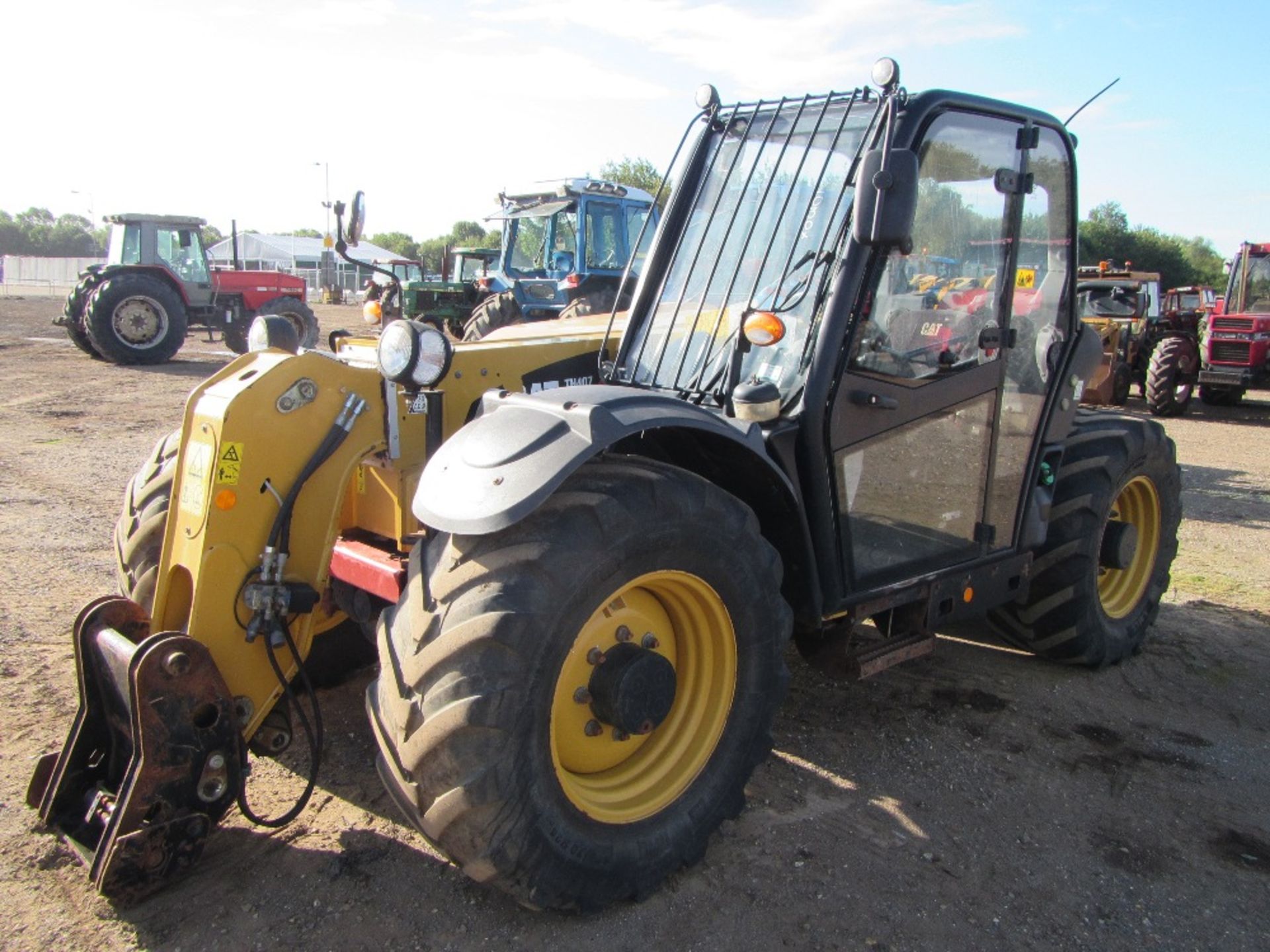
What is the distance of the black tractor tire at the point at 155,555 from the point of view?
340 centimetres

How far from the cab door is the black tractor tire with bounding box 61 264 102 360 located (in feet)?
54.8

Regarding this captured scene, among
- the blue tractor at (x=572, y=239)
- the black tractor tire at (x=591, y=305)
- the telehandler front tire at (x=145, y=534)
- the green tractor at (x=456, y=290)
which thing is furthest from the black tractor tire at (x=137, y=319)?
the telehandler front tire at (x=145, y=534)

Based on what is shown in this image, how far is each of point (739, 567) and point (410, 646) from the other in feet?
3.23

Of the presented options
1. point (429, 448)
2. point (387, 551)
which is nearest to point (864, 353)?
point (429, 448)

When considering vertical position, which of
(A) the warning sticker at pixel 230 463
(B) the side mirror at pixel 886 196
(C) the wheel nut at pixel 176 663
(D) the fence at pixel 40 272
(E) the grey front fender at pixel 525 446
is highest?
(B) the side mirror at pixel 886 196

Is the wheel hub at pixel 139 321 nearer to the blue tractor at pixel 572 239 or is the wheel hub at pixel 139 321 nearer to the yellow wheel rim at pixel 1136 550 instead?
the blue tractor at pixel 572 239

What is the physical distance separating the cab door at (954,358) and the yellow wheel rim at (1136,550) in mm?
1175

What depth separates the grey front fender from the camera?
2510mm

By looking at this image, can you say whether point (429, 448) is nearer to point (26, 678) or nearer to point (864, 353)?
point (864, 353)

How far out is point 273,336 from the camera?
3428 millimetres

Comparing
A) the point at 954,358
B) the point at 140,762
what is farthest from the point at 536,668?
the point at 954,358

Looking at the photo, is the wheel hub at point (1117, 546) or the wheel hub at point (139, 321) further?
the wheel hub at point (139, 321)

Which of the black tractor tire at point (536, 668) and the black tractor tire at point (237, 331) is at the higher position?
the black tractor tire at point (536, 668)

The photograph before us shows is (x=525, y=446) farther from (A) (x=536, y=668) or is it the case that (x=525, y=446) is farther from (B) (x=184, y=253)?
(B) (x=184, y=253)
